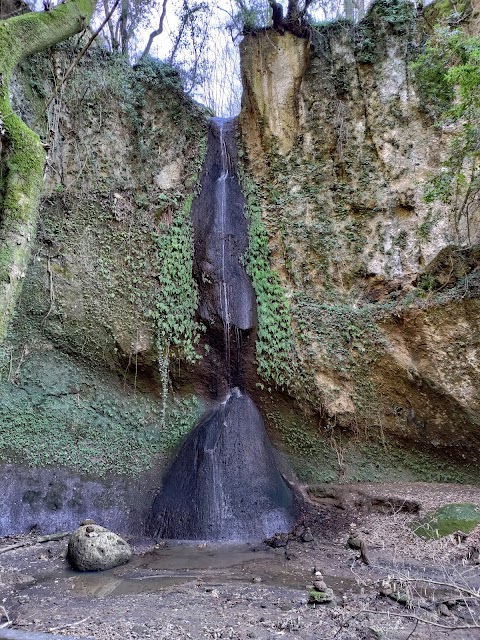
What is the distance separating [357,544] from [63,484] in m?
4.83

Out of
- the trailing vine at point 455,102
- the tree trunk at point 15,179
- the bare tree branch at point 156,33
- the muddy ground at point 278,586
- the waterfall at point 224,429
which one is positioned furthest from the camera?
the bare tree branch at point 156,33

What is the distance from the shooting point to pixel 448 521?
5.99 meters

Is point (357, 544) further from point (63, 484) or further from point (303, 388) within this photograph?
point (63, 484)

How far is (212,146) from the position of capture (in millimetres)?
11438

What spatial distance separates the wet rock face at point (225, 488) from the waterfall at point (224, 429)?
0.05 feet

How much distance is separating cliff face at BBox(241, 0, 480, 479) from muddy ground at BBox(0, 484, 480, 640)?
1.50 metres

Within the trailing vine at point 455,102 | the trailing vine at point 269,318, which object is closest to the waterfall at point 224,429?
the trailing vine at point 269,318

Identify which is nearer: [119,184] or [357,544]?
[357,544]

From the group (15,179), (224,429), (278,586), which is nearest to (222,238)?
(224,429)

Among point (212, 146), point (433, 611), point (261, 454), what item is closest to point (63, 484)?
point (261, 454)

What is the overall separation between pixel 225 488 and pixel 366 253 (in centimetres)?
554

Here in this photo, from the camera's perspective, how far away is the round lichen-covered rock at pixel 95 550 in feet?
17.4

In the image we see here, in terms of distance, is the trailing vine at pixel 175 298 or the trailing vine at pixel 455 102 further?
the trailing vine at pixel 175 298

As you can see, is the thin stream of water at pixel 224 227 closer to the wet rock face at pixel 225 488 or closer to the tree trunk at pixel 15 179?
the wet rock face at pixel 225 488
